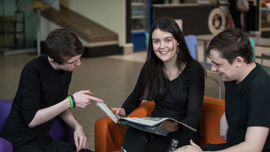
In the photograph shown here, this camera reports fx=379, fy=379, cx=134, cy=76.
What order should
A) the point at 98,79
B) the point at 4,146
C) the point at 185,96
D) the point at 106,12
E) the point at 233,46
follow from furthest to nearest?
the point at 106,12, the point at 98,79, the point at 185,96, the point at 4,146, the point at 233,46

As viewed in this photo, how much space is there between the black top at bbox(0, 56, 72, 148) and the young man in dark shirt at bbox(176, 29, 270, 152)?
82 cm

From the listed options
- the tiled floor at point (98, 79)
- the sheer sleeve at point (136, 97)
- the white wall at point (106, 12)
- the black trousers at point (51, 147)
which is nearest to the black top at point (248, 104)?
the sheer sleeve at point (136, 97)

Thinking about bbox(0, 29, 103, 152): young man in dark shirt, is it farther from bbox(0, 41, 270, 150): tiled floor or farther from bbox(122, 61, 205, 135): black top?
bbox(0, 41, 270, 150): tiled floor

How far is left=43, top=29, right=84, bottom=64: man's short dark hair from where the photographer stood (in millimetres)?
2029

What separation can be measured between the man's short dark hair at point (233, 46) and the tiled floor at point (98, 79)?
2.03m

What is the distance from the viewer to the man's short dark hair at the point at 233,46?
68.9 inches

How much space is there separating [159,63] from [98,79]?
3970 millimetres

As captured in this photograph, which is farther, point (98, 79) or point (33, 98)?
point (98, 79)

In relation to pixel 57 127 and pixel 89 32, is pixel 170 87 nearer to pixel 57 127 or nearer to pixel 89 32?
pixel 57 127

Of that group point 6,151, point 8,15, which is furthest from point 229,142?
point 8,15

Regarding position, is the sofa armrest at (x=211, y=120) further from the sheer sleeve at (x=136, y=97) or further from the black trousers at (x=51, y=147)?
the black trousers at (x=51, y=147)

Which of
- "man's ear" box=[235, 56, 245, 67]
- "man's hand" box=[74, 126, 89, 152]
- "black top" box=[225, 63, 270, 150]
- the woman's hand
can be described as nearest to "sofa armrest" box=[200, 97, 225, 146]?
the woman's hand

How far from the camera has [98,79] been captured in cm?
634

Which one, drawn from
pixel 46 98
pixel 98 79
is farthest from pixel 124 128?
pixel 98 79
